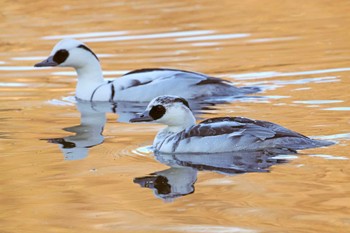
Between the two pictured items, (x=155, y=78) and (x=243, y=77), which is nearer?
(x=155, y=78)

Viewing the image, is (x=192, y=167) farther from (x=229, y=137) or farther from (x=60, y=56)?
(x=60, y=56)

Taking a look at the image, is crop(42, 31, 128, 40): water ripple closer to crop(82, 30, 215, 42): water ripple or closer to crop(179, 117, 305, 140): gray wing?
crop(82, 30, 215, 42): water ripple

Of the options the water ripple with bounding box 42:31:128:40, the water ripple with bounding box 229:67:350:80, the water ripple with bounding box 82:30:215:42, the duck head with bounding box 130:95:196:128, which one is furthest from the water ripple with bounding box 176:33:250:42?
the duck head with bounding box 130:95:196:128

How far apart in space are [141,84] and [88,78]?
2.85 feet

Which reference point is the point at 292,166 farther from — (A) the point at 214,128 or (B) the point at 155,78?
(B) the point at 155,78

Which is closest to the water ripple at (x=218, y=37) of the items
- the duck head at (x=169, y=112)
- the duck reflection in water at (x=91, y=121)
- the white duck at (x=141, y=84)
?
the white duck at (x=141, y=84)

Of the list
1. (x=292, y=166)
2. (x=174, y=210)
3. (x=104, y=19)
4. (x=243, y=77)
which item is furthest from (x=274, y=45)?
(x=174, y=210)

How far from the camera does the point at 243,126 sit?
926 cm

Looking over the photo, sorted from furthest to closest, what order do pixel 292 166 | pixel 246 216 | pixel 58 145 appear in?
1. pixel 58 145
2. pixel 292 166
3. pixel 246 216

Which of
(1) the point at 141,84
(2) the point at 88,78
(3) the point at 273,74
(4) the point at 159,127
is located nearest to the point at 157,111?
(4) the point at 159,127

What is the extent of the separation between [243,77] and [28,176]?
6.01 meters

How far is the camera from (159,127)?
11141mm

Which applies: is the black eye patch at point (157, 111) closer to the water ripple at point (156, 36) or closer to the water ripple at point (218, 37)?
the water ripple at point (218, 37)

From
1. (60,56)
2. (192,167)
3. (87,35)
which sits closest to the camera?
(192,167)
